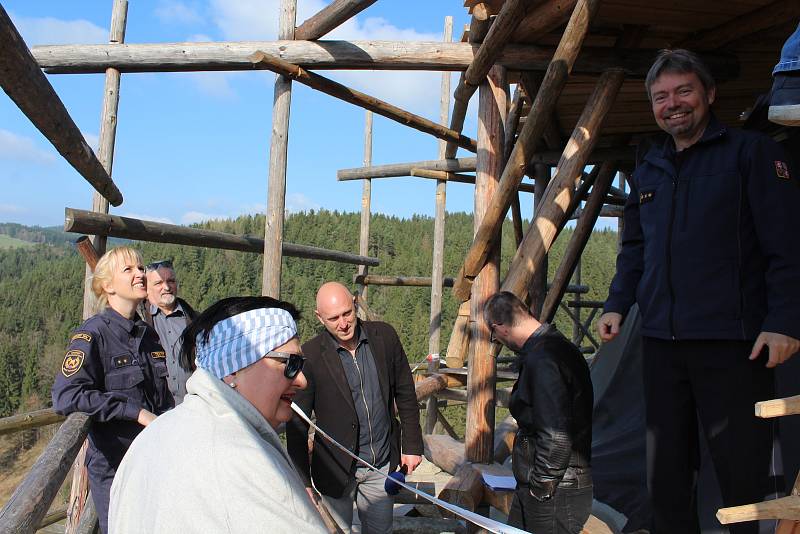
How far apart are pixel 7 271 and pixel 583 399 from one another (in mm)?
109125

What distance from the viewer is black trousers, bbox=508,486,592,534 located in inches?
109

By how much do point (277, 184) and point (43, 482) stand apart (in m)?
2.85

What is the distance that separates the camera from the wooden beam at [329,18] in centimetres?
428

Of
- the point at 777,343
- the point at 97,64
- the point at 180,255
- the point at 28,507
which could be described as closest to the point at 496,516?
the point at 777,343

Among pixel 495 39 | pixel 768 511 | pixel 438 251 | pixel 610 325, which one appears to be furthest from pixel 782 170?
pixel 438 251

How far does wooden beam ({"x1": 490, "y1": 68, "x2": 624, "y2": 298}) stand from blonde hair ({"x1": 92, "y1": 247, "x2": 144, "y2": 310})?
6.08ft

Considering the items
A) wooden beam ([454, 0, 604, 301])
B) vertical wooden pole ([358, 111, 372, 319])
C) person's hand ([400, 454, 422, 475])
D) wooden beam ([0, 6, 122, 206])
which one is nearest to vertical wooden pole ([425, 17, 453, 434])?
vertical wooden pole ([358, 111, 372, 319])

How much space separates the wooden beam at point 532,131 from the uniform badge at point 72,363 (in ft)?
6.85

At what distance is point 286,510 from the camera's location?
1.24 metres

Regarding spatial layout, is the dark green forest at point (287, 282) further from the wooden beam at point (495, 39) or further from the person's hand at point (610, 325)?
the person's hand at point (610, 325)

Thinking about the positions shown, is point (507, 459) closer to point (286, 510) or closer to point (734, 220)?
point (734, 220)

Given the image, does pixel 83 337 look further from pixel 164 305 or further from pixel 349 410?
pixel 349 410

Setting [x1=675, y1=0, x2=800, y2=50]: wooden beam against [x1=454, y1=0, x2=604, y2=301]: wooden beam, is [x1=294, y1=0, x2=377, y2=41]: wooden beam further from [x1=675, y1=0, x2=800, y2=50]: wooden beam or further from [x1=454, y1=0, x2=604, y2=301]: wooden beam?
[x1=675, y1=0, x2=800, y2=50]: wooden beam

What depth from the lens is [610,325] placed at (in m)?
2.74
